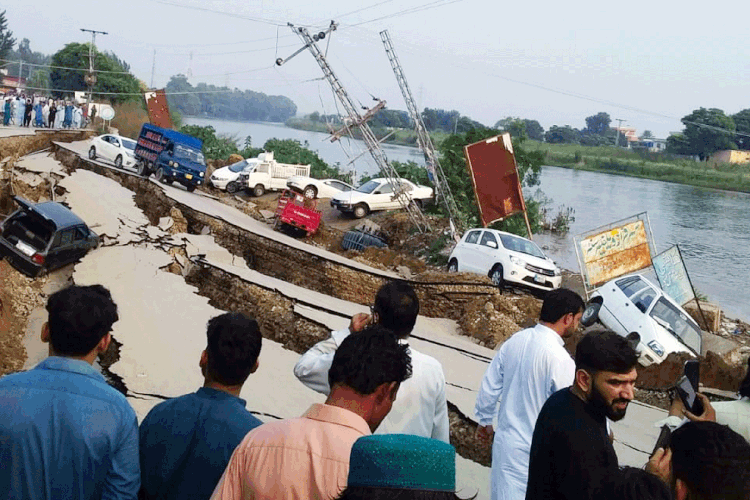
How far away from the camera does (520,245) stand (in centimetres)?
1884

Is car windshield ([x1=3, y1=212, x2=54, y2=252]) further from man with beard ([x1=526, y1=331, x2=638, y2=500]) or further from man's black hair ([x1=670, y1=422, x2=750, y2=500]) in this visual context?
man's black hair ([x1=670, y1=422, x2=750, y2=500])

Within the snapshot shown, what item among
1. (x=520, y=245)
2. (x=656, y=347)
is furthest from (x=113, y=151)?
(x=656, y=347)

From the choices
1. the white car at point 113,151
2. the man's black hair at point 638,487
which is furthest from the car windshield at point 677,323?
the white car at point 113,151

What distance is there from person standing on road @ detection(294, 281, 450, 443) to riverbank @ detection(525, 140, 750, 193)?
7320 centimetres

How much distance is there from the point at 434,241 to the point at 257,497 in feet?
78.5

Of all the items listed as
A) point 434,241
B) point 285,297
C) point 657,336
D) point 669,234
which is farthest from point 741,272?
point 285,297

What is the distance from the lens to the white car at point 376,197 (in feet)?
95.3

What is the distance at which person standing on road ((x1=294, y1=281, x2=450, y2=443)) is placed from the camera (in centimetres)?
343

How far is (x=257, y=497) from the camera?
225 cm

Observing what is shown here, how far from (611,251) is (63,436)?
16.3 metres

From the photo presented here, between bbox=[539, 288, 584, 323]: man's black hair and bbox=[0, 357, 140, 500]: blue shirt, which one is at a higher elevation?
bbox=[539, 288, 584, 323]: man's black hair

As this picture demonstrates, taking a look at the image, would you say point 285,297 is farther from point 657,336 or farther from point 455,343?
point 657,336

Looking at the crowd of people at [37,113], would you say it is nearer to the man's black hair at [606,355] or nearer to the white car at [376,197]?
the white car at [376,197]

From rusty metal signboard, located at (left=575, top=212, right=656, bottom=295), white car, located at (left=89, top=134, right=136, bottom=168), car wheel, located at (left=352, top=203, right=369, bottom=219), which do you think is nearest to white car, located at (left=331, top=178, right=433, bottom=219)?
car wheel, located at (left=352, top=203, right=369, bottom=219)
